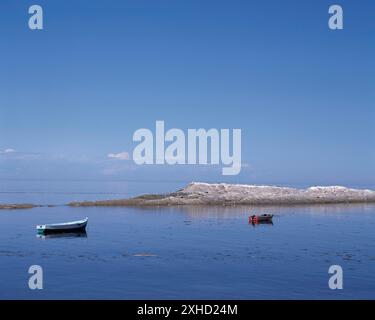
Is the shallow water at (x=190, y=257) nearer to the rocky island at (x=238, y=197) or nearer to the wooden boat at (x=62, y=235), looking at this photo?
the wooden boat at (x=62, y=235)

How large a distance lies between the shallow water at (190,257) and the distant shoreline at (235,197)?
19.6 m

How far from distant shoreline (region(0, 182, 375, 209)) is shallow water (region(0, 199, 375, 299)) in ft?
64.2

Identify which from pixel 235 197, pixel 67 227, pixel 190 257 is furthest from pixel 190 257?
pixel 235 197

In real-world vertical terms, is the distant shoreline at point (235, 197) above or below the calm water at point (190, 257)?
above

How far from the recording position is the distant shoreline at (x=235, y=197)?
106194mm

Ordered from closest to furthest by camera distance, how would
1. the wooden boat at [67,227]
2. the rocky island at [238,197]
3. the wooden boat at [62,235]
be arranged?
the wooden boat at [62,235] → the wooden boat at [67,227] → the rocky island at [238,197]

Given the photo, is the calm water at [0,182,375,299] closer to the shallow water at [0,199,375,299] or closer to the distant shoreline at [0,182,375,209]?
the shallow water at [0,199,375,299]

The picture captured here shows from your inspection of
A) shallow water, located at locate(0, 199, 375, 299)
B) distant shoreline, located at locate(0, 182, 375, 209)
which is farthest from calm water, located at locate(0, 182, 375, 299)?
distant shoreline, located at locate(0, 182, 375, 209)

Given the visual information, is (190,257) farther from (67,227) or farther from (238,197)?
(238,197)

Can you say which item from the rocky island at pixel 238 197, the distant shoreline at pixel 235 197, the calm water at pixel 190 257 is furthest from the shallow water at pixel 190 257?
the rocky island at pixel 238 197
